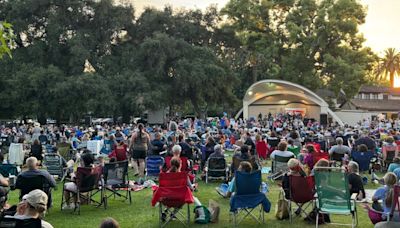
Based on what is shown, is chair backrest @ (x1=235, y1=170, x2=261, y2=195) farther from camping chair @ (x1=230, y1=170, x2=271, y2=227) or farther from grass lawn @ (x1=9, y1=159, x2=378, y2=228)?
grass lawn @ (x1=9, y1=159, x2=378, y2=228)

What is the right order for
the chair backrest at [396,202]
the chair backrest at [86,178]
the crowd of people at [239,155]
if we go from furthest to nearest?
1. the chair backrest at [86,178]
2. the crowd of people at [239,155]
3. the chair backrest at [396,202]

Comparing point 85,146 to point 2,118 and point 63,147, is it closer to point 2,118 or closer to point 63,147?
point 63,147

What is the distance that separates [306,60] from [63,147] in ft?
116

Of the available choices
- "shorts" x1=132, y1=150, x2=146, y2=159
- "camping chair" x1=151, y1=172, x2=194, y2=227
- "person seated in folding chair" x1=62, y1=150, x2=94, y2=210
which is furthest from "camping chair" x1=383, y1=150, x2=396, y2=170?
"person seated in folding chair" x1=62, y1=150, x2=94, y2=210

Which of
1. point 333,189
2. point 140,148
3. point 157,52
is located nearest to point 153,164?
point 140,148

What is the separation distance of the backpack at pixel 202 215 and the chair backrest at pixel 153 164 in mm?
3983

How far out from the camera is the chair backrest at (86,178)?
8.72 meters

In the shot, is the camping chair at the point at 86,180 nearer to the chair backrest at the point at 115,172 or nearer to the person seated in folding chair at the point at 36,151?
the chair backrest at the point at 115,172

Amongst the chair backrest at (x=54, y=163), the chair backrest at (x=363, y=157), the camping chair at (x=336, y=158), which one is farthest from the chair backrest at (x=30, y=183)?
the camping chair at (x=336, y=158)

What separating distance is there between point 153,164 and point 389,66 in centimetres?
8570

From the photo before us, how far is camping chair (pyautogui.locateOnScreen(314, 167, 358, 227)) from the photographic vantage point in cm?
703

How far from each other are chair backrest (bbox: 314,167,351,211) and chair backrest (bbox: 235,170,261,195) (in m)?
0.99

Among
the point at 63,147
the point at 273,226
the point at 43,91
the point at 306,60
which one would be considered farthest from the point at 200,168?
the point at 306,60

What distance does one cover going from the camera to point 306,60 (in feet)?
150
